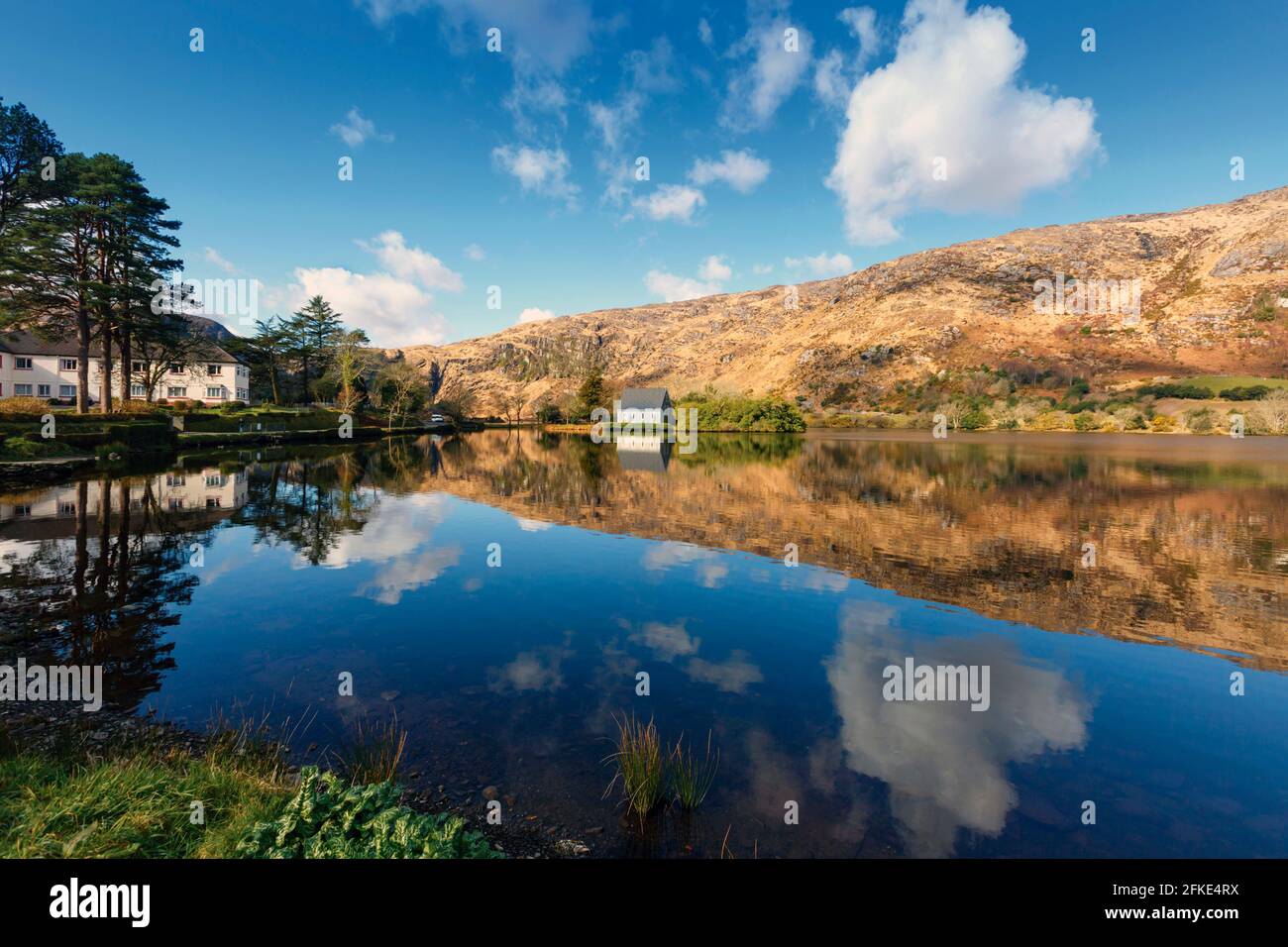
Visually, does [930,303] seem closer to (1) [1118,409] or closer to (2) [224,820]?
(1) [1118,409]

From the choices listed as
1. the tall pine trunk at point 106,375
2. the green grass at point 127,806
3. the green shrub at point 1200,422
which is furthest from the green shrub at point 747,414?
the green grass at point 127,806

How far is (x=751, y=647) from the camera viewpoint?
39.2ft

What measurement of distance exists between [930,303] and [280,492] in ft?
722

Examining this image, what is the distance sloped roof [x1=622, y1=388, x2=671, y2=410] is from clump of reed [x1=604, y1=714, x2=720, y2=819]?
353 ft

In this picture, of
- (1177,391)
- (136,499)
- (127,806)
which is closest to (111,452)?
(136,499)

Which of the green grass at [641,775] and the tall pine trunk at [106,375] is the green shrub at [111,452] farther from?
the green grass at [641,775]

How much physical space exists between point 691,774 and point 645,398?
110 meters

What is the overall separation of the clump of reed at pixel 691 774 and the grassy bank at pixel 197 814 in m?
2.57

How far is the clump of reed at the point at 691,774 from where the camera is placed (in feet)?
22.4

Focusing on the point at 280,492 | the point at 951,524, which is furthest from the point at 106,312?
the point at 951,524

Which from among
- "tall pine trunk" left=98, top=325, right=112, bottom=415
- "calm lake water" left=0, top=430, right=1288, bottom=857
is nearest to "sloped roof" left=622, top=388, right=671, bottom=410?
"tall pine trunk" left=98, top=325, right=112, bottom=415

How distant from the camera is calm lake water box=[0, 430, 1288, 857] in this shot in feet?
22.6

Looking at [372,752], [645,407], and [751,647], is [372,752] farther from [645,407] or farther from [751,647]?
[645,407]

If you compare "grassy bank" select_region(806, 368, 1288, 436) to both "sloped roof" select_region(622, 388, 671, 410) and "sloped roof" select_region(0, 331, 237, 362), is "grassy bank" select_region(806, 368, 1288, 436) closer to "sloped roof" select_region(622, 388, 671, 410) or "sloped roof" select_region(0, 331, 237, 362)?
"sloped roof" select_region(622, 388, 671, 410)
